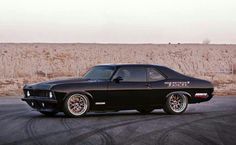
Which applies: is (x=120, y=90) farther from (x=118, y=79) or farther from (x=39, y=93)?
(x=39, y=93)

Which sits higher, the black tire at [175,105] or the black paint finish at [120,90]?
the black paint finish at [120,90]

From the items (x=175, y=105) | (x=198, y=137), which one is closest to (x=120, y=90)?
(x=175, y=105)

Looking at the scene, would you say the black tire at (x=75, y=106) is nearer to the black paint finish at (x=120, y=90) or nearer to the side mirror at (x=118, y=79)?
the black paint finish at (x=120, y=90)

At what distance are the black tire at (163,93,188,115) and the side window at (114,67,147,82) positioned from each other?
2.78 feet

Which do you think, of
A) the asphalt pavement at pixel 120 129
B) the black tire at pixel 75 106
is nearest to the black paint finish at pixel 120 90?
the black tire at pixel 75 106

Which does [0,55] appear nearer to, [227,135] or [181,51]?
[181,51]

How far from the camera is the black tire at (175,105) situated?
55.6ft

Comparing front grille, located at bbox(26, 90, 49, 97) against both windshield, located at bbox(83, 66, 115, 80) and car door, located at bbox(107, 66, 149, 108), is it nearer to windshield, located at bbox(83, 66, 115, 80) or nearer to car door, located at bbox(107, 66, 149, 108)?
windshield, located at bbox(83, 66, 115, 80)

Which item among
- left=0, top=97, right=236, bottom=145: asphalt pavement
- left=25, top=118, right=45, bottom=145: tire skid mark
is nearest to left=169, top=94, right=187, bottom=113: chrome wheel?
left=0, top=97, right=236, bottom=145: asphalt pavement

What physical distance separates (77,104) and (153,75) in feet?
7.90

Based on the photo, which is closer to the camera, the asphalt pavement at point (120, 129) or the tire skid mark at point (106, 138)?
the tire skid mark at point (106, 138)

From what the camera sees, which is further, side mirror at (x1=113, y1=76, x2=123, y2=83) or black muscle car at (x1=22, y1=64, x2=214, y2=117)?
side mirror at (x1=113, y1=76, x2=123, y2=83)

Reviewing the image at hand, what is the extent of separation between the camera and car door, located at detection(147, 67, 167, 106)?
16.8 m

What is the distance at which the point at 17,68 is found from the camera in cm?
8088
